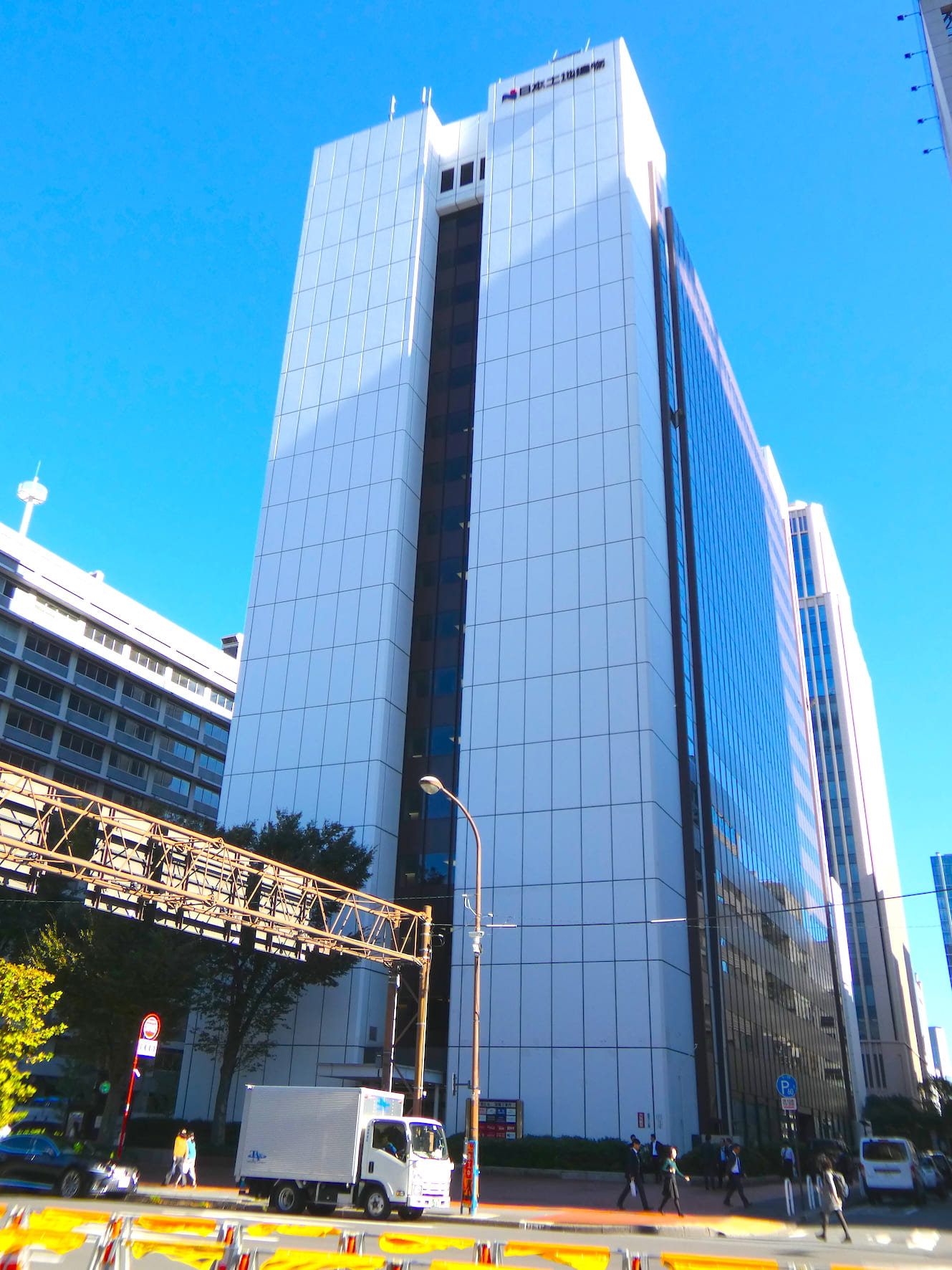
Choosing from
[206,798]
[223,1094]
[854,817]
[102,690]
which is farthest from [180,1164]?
[854,817]

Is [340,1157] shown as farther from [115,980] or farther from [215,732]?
[215,732]

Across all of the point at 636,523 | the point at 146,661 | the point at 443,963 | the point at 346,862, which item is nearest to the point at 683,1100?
the point at 443,963

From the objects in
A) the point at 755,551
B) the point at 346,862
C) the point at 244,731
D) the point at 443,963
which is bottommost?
the point at 443,963

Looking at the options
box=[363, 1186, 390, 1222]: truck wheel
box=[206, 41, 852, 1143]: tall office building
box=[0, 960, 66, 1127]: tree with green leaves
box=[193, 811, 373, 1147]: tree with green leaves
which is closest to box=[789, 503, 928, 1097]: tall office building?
box=[206, 41, 852, 1143]: tall office building

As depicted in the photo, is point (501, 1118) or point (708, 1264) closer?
point (708, 1264)

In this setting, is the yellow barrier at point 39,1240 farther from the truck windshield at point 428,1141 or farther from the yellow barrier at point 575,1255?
the truck windshield at point 428,1141

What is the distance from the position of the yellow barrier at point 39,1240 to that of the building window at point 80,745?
69451 mm

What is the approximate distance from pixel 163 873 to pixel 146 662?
57027mm

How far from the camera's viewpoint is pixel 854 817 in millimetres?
147500

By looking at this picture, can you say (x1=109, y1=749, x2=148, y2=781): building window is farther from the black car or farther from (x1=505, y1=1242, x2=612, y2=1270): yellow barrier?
(x1=505, y1=1242, x2=612, y2=1270): yellow barrier

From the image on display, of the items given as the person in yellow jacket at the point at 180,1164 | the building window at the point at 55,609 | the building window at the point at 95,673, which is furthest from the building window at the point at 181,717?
the person in yellow jacket at the point at 180,1164

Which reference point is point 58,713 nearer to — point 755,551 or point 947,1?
point 755,551

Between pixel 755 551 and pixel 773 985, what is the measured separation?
130 feet

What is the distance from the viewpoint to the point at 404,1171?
23.5m
